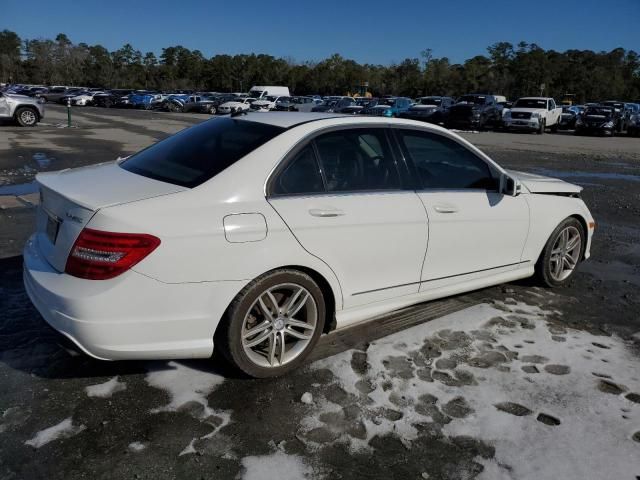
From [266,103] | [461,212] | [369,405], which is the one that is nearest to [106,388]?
[369,405]

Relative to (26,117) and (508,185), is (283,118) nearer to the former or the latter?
(508,185)

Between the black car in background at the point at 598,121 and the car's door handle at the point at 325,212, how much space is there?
3243cm

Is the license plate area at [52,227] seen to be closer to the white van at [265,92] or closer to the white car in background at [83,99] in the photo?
the white van at [265,92]

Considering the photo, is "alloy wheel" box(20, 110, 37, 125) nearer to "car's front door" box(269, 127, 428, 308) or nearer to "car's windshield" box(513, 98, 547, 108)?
"car's front door" box(269, 127, 428, 308)

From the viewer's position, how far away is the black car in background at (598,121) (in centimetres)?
3106

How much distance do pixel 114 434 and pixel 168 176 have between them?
4.80 ft

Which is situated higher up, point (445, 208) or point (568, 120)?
point (568, 120)

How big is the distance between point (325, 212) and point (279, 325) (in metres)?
0.73

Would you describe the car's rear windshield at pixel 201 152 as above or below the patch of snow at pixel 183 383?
above

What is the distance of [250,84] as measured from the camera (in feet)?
368

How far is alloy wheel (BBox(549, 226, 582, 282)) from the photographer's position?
4996mm

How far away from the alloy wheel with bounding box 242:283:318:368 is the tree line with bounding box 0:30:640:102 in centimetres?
6104

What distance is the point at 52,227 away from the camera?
125 inches

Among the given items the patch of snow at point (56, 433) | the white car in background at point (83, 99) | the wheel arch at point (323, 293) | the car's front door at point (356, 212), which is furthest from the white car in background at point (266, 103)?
the patch of snow at point (56, 433)
